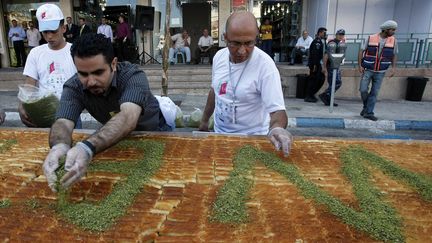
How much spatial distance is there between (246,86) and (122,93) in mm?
804

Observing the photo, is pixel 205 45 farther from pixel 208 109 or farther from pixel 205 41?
pixel 208 109

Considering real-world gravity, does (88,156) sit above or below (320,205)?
above

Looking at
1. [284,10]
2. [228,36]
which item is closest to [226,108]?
[228,36]

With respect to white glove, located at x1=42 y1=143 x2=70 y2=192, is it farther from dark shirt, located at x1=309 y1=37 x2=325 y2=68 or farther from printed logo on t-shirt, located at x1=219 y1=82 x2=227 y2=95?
dark shirt, located at x1=309 y1=37 x2=325 y2=68

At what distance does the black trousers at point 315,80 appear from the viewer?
26.3ft

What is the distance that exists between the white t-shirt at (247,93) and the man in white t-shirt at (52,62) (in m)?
1.44

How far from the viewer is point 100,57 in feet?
5.88

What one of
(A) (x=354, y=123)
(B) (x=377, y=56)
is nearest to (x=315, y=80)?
(B) (x=377, y=56)

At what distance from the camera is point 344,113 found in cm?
693

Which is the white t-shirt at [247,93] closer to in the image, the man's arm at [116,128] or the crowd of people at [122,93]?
the crowd of people at [122,93]

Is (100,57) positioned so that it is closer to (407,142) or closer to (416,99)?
(407,142)

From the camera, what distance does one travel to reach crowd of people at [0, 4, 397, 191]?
5.71ft

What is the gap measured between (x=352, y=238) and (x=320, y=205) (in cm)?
22

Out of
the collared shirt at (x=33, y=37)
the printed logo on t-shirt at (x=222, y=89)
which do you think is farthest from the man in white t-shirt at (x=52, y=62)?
the collared shirt at (x=33, y=37)
